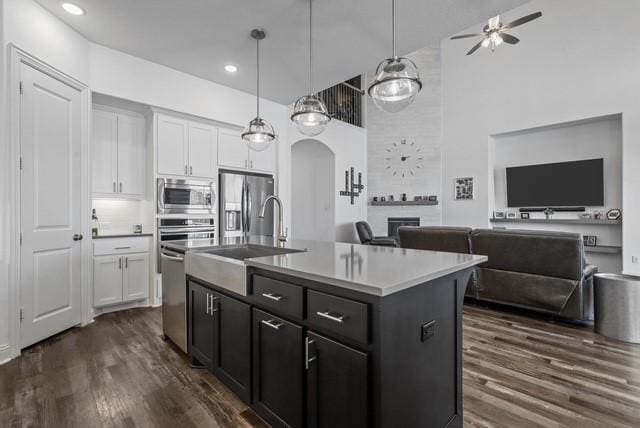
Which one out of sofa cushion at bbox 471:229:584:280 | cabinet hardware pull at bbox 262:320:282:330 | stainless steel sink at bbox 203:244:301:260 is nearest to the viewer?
cabinet hardware pull at bbox 262:320:282:330

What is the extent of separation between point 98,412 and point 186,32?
3354mm

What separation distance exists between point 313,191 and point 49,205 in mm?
5373

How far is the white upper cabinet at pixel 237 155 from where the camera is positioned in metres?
4.61

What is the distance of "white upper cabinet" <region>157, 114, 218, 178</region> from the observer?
3979 millimetres

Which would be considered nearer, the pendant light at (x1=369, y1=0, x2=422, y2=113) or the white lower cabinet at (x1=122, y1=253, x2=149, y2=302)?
the pendant light at (x1=369, y1=0, x2=422, y2=113)

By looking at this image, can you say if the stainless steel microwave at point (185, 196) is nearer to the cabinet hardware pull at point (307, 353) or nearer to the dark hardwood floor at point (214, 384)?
the dark hardwood floor at point (214, 384)

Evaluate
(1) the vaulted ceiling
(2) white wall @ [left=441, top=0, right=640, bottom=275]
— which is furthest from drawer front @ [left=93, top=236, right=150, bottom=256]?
(2) white wall @ [left=441, top=0, right=640, bottom=275]

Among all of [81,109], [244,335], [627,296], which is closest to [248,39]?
[81,109]

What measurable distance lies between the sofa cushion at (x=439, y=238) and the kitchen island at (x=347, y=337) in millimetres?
2090

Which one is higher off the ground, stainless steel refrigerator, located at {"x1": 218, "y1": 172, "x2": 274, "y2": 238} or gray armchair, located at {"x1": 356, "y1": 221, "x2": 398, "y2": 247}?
stainless steel refrigerator, located at {"x1": 218, "y1": 172, "x2": 274, "y2": 238}

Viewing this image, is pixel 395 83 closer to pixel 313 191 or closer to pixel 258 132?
pixel 258 132

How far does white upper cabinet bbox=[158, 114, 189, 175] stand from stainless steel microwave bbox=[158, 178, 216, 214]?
0.16 m

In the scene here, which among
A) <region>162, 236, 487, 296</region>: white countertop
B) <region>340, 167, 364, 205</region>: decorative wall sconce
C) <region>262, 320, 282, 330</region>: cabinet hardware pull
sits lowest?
<region>262, 320, 282, 330</region>: cabinet hardware pull

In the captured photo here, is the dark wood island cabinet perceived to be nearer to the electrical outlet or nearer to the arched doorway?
the electrical outlet
